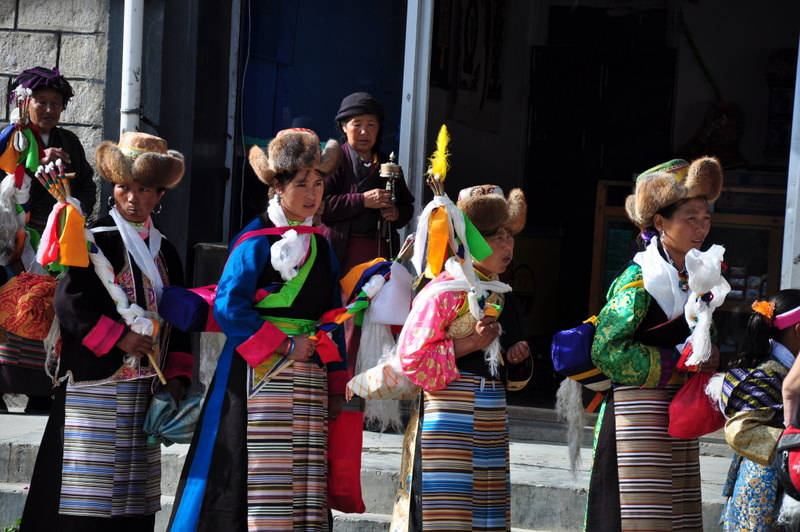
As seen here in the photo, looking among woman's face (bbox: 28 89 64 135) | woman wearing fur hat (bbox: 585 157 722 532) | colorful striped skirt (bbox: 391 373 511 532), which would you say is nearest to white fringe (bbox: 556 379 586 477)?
woman wearing fur hat (bbox: 585 157 722 532)

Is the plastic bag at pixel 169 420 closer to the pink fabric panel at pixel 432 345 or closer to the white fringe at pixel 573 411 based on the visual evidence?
the pink fabric panel at pixel 432 345

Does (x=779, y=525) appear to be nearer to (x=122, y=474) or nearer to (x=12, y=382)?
(x=122, y=474)

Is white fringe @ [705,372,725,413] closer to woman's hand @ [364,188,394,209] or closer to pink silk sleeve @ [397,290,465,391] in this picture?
pink silk sleeve @ [397,290,465,391]

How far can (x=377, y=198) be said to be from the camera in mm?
6133

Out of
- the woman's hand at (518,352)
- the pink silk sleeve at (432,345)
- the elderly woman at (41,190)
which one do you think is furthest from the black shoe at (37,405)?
the woman's hand at (518,352)

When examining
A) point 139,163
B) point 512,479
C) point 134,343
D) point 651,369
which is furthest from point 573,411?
point 139,163

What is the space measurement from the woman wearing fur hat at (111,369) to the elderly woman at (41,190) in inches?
50.3

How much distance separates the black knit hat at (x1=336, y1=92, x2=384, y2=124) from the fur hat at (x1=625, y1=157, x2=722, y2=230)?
2.17 metres

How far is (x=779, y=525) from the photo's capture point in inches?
148

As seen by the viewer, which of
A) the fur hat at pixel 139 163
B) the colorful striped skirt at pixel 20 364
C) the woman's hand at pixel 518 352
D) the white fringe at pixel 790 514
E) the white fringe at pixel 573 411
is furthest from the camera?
the colorful striped skirt at pixel 20 364

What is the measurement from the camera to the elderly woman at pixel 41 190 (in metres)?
6.02

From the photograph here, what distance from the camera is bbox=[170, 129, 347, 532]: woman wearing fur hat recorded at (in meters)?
4.38

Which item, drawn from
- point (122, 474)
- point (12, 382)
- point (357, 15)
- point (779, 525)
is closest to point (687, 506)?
point (779, 525)

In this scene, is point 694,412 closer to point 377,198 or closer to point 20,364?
point 377,198
